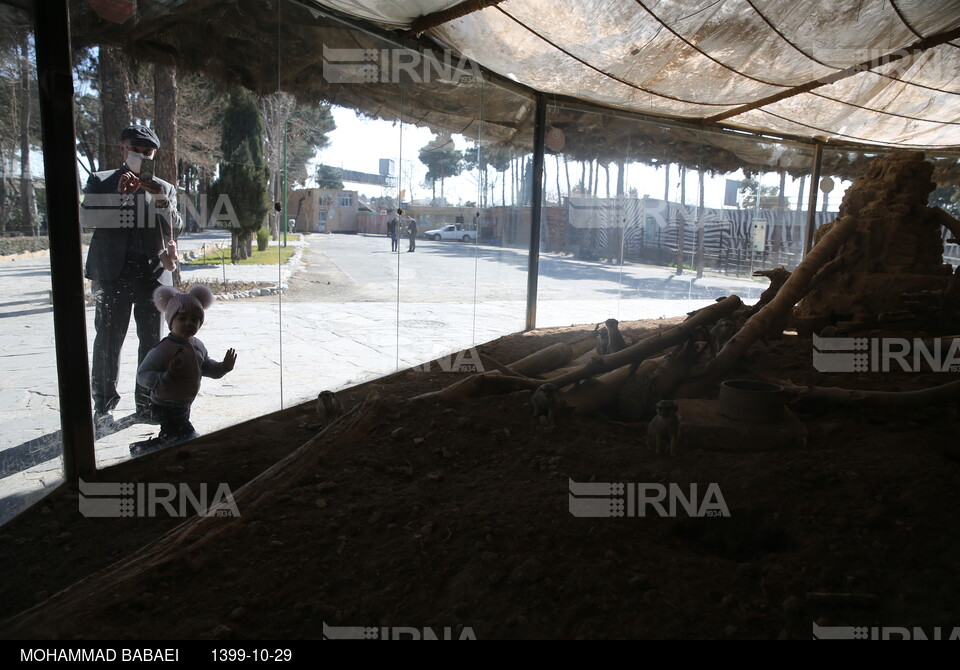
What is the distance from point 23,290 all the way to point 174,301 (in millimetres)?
767

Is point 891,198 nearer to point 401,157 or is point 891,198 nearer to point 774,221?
point 401,157

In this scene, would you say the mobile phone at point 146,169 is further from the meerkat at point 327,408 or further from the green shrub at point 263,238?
the meerkat at point 327,408

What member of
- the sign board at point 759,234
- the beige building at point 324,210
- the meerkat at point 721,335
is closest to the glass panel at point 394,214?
the beige building at point 324,210

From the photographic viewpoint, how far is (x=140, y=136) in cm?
349

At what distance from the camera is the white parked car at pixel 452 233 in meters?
6.46

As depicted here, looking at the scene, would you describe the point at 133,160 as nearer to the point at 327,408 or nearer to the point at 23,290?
the point at 23,290

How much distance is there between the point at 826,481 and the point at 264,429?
3.30 meters

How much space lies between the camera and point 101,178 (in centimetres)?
342

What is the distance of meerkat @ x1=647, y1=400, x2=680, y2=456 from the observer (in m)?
3.22

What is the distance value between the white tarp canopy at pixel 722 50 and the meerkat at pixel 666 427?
3561 millimetres

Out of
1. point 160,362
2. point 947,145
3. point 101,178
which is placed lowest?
point 160,362

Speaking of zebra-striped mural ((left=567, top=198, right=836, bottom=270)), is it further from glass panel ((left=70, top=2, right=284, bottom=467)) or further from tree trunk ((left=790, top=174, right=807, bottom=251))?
glass panel ((left=70, top=2, right=284, bottom=467))

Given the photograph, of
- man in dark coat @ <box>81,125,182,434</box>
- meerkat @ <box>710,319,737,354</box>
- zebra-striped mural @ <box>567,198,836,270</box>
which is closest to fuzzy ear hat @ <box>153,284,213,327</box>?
man in dark coat @ <box>81,125,182,434</box>

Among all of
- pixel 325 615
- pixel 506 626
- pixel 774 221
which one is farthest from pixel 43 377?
pixel 774 221
